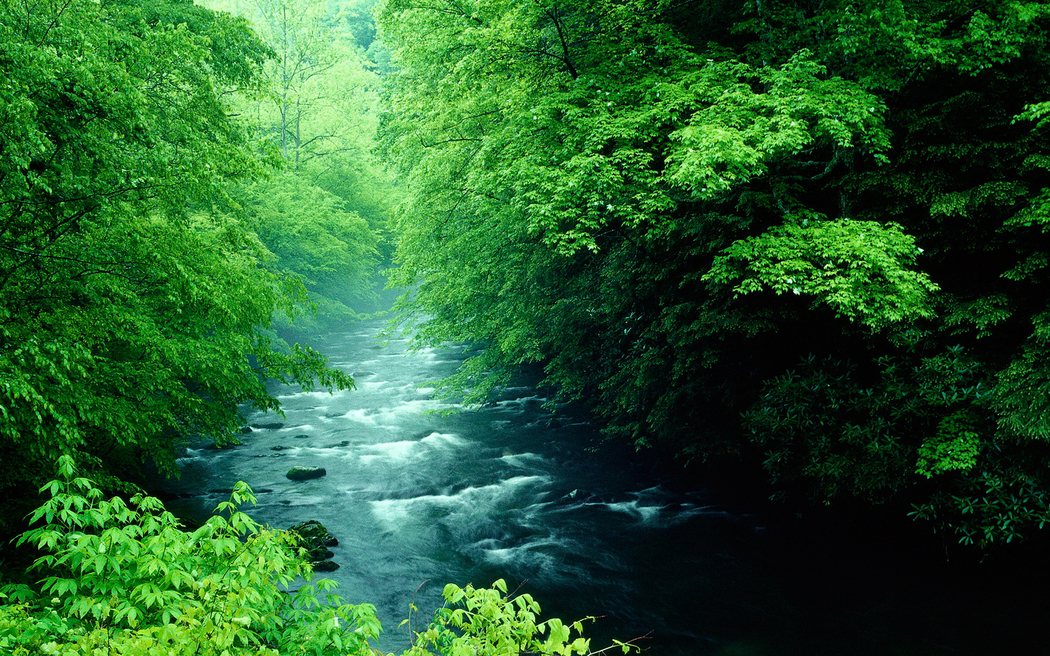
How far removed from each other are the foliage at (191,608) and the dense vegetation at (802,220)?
5.12m

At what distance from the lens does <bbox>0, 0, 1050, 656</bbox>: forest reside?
4687 mm

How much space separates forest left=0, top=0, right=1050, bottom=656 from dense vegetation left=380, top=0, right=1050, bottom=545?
49 mm

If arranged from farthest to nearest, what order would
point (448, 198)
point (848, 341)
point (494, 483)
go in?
1. point (448, 198)
2. point (494, 483)
3. point (848, 341)

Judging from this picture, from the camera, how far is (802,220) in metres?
7.52

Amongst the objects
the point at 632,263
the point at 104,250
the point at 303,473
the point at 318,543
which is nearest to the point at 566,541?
the point at 318,543

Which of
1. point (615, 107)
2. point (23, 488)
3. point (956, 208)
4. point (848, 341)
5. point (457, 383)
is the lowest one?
point (457, 383)

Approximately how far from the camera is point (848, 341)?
862cm

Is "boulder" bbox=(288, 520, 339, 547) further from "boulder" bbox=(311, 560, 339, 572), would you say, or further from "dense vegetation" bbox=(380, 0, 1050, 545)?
"dense vegetation" bbox=(380, 0, 1050, 545)

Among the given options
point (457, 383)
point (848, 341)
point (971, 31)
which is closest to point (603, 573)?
point (848, 341)

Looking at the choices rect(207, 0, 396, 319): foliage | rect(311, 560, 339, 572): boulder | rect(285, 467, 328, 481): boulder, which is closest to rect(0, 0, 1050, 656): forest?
rect(311, 560, 339, 572): boulder

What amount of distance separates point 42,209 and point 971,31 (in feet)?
32.7

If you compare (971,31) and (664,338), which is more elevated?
(971,31)

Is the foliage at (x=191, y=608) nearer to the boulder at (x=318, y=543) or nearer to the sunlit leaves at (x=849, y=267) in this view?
the sunlit leaves at (x=849, y=267)

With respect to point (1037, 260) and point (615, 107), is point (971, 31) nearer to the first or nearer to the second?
point (1037, 260)
